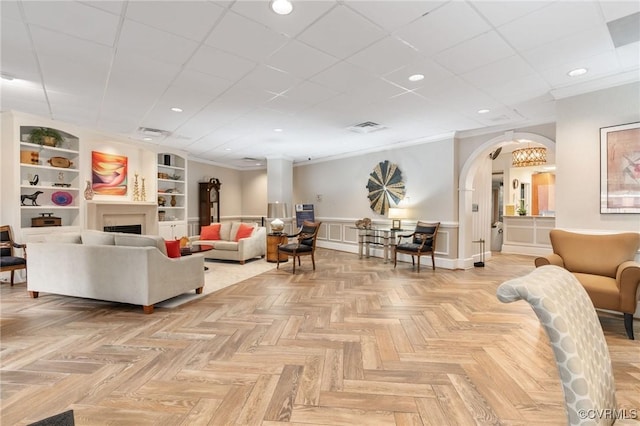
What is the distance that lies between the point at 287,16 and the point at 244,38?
0.51 metres

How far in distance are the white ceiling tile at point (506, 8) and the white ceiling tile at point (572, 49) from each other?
0.69 m

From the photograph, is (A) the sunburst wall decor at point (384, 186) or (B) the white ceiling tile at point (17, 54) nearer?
(B) the white ceiling tile at point (17, 54)

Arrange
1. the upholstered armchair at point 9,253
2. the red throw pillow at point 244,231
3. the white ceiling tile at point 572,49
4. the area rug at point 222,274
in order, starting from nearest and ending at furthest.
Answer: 1. the white ceiling tile at point 572,49
2. the area rug at point 222,274
3. the upholstered armchair at point 9,253
4. the red throw pillow at point 244,231

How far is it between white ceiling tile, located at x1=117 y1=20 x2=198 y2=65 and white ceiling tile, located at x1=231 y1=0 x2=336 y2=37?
29.2 inches

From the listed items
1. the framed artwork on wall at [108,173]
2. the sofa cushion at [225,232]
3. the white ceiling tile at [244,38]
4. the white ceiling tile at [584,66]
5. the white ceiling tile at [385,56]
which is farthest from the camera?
the sofa cushion at [225,232]

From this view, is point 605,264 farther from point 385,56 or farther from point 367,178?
point 367,178

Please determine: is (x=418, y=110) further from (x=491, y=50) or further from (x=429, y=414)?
(x=429, y=414)

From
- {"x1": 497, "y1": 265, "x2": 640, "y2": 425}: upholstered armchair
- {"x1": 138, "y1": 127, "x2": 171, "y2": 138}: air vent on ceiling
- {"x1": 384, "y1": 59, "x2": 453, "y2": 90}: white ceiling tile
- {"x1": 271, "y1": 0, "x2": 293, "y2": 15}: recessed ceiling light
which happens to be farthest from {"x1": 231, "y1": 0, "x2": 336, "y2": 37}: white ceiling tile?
{"x1": 138, "y1": 127, "x2": 171, "y2": 138}: air vent on ceiling

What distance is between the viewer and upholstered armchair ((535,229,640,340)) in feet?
9.36

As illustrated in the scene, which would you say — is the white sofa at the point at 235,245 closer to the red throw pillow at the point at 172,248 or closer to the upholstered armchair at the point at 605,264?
the red throw pillow at the point at 172,248

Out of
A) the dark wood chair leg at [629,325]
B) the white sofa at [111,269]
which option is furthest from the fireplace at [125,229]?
the dark wood chair leg at [629,325]

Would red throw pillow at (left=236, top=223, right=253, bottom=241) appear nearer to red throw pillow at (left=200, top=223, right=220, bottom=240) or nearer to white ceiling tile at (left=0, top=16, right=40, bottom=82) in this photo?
red throw pillow at (left=200, top=223, right=220, bottom=240)

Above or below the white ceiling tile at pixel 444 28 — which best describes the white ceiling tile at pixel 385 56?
above

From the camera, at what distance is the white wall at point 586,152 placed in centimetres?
348
